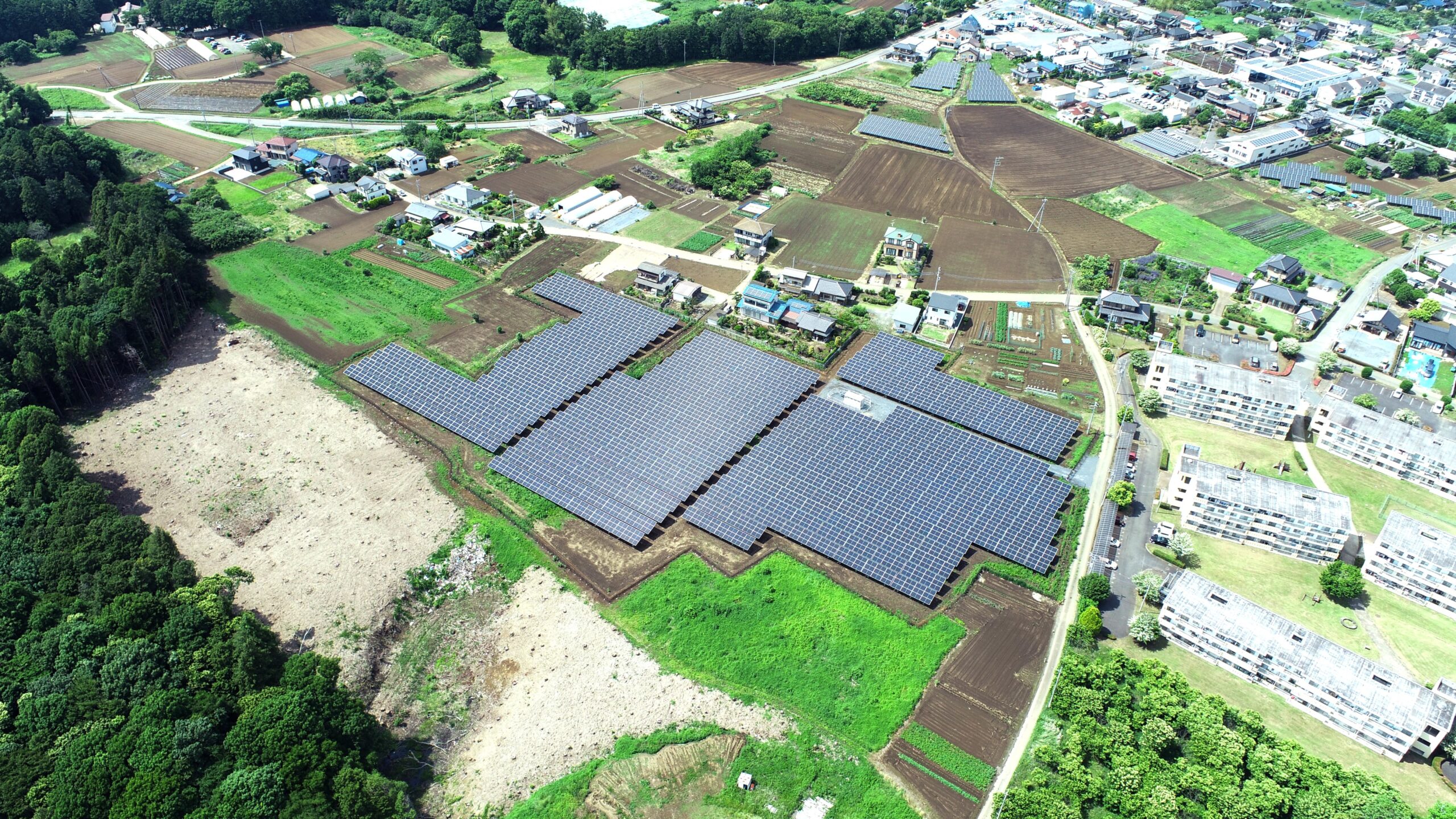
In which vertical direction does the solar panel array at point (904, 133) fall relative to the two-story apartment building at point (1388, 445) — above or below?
above

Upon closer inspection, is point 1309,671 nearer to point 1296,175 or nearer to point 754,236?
point 754,236

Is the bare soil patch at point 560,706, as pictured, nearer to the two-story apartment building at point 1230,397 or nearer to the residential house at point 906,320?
the residential house at point 906,320

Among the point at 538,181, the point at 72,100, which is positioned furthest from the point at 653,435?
the point at 72,100

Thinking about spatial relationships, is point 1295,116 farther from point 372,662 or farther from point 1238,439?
point 372,662

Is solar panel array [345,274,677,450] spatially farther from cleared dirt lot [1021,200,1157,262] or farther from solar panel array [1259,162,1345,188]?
solar panel array [1259,162,1345,188]

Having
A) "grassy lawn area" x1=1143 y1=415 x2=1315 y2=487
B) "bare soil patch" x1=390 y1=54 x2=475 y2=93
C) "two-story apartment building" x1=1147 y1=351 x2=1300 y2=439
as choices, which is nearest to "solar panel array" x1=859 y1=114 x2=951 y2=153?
"two-story apartment building" x1=1147 y1=351 x2=1300 y2=439

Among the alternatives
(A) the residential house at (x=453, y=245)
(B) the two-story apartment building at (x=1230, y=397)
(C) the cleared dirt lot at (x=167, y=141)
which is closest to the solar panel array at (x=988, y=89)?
(B) the two-story apartment building at (x=1230, y=397)

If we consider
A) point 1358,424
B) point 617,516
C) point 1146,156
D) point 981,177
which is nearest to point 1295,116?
point 1146,156
